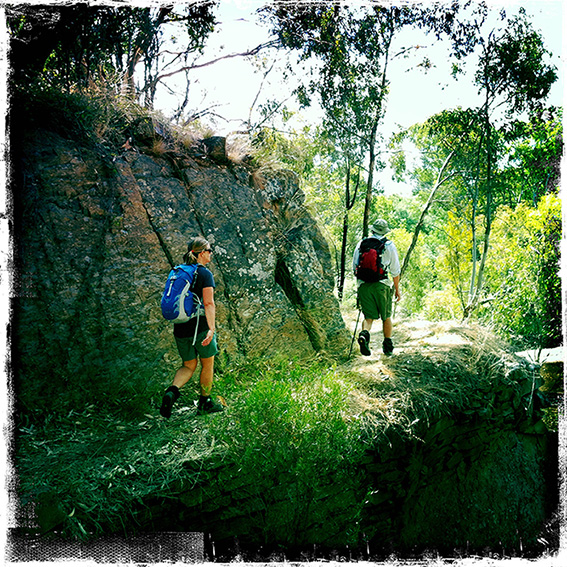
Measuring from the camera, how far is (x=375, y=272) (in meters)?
5.59

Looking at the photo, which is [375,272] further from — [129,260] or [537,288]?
[537,288]

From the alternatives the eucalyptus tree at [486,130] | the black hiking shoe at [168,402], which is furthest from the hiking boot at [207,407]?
the eucalyptus tree at [486,130]

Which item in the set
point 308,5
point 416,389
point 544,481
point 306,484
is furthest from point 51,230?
point 544,481

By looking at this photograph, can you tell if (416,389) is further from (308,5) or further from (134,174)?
(308,5)

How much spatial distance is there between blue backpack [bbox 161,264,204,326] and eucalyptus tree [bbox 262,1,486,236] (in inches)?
206

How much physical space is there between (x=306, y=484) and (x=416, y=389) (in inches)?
79.4

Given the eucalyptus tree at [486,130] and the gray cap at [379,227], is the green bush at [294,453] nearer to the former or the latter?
the gray cap at [379,227]

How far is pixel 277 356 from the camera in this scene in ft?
19.2

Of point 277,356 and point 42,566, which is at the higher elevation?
point 277,356

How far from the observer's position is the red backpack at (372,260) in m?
5.57

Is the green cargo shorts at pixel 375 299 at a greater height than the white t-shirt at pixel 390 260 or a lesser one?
lesser

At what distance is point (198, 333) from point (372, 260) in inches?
101

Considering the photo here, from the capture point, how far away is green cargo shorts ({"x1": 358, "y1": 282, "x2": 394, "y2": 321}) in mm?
5730

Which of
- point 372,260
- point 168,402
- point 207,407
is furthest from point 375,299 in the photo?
point 168,402
